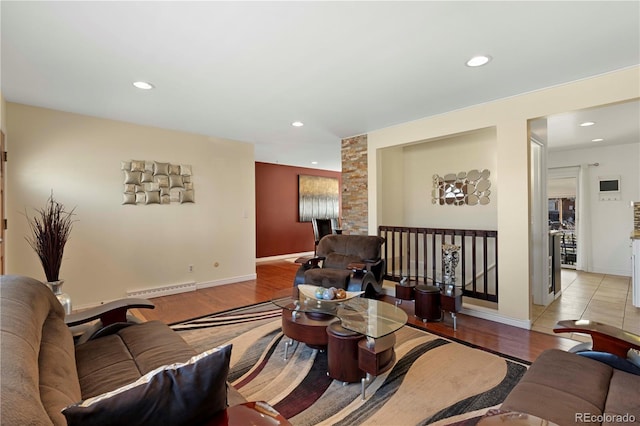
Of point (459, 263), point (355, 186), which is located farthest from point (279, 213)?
point (459, 263)

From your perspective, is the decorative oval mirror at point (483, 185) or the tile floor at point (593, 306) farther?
the decorative oval mirror at point (483, 185)

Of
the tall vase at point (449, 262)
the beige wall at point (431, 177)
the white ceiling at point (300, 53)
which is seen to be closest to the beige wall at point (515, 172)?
the white ceiling at point (300, 53)

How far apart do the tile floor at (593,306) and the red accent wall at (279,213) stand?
5.52 m

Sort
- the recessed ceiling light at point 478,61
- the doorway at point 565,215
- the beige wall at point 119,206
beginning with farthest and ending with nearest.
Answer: the doorway at point 565,215 < the beige wall at point 119,206 < the recessed ceiling light at point 478,61

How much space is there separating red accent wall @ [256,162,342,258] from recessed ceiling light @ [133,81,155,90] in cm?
438

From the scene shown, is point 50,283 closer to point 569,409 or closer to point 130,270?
point 130,270

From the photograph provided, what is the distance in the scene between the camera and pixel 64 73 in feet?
8.93

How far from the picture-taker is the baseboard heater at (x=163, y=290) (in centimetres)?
436

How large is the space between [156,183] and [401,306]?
3.87 meters

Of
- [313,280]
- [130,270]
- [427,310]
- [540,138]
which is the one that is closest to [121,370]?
[313,280]

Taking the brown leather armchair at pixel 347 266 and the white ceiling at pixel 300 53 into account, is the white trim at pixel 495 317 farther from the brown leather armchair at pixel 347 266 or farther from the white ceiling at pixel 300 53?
the white ceiling at pixel 300 53

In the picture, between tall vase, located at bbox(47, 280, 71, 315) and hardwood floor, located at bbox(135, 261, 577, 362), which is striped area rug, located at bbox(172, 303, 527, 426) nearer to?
hardwood floor, located at bbox(135, 261, 577, 362)

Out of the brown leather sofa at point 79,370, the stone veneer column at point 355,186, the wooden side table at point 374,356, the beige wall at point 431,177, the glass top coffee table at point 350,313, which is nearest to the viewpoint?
the brown leather sofa at point 79,370

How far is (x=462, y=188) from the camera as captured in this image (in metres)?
4.65
